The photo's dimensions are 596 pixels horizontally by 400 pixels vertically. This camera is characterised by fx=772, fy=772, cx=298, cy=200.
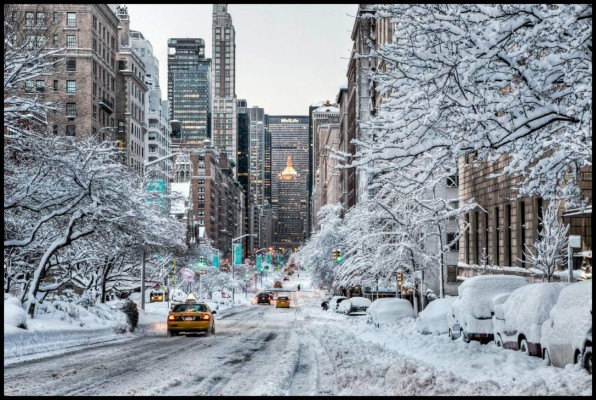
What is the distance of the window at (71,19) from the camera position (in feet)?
309

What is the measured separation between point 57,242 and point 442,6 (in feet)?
58.4

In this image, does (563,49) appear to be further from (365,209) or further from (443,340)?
(365,209)

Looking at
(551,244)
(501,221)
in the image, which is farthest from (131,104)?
(551,244)

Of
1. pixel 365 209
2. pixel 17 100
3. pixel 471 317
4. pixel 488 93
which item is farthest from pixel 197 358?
pixel 365 209

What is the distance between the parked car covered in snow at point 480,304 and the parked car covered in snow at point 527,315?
1385mm

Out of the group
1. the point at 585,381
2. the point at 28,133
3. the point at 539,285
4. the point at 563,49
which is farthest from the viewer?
the point at 28,133

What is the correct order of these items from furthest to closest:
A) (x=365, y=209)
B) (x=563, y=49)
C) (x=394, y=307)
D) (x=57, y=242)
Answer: (x=365, y=209)
(x=394, y=307)
(x=57, y=242)
(x=563, y=49)

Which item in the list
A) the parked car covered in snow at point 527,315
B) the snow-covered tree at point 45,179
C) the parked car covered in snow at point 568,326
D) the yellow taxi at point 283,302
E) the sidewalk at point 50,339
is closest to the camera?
the parked car covered in snow at point 568,326

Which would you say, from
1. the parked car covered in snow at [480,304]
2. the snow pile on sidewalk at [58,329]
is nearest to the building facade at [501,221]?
the parked car covered in snow at [480,304]

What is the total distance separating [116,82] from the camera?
112 meters

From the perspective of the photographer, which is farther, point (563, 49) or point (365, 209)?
point (365, 209)

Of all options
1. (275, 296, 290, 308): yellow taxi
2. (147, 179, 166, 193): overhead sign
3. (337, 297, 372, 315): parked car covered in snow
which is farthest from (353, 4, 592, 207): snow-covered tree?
(275, 296, 290, 308): yellow taxi

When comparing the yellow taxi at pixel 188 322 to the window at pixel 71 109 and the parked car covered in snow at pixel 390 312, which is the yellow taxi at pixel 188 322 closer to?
the parked car covered in snow at pixel 390 312

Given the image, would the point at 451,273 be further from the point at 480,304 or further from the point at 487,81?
the point at 487,81
